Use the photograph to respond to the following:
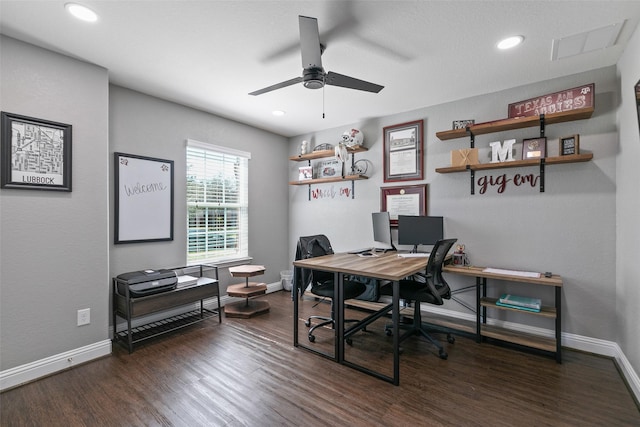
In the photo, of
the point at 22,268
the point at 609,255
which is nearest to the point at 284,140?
the point at 22,268

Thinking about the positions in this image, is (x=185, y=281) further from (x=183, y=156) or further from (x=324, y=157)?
(x=324, y=157)

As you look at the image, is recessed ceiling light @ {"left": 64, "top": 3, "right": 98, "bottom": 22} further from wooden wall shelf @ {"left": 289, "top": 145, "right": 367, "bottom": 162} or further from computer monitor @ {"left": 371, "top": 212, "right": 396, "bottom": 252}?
computer monitor @ {"left": 371, "top": 212, "right": 396, "bottom": 252}

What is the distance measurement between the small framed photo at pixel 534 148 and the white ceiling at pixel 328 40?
23.6 inches

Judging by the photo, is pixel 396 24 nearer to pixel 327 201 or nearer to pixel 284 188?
pixel 327 201

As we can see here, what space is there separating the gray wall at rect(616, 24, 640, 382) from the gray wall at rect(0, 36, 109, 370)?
13.7 ft

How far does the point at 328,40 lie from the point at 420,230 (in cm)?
219

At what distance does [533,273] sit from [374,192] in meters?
2.00

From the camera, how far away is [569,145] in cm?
264

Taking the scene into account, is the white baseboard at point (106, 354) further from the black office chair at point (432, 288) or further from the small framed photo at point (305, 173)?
the small framed photo at point (305, 173)

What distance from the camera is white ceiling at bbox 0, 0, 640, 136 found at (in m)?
1.87

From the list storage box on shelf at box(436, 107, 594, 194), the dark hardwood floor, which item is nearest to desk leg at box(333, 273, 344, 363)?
the dark hardwood floor

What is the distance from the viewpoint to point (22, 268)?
2.21m

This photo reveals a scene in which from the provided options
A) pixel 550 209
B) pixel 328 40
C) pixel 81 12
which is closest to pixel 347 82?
pixel 328 40

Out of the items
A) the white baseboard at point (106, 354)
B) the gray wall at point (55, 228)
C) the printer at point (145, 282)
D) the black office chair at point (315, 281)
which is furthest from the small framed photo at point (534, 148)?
the gray wall at point (55, 228)
